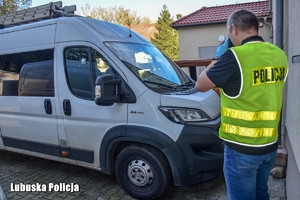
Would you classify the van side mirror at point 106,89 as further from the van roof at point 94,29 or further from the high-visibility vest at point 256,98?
the high-visibility vest at point 256,98

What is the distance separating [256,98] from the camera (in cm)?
190

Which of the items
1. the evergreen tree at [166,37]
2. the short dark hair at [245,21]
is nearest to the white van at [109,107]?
the short dark hair at [245,21]

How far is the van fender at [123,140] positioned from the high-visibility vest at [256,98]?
1159 mm

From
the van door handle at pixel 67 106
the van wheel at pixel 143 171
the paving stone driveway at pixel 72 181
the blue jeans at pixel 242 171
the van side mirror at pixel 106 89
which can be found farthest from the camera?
the van door handle at pixel 67 106

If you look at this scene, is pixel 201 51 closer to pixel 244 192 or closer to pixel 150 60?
pixel 150 60

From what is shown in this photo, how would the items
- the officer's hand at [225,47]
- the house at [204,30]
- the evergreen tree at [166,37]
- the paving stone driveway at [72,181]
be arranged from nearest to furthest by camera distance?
the officer's hand at [225,47] < the paving stone driveway at [72,181] < the house at [204,30] < the evergreen tree at [166,37]

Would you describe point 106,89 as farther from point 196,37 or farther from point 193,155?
point 196,37

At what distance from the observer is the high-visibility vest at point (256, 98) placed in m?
1.88

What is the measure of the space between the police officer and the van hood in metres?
1.00

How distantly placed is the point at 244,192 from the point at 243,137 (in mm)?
447

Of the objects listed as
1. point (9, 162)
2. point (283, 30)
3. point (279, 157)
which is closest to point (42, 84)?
point (9, 162)

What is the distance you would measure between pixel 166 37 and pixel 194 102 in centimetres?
2226

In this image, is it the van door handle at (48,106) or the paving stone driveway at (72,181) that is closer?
the paving stone driveway at (72,181)

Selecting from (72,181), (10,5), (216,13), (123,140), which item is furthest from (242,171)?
(10,5)
